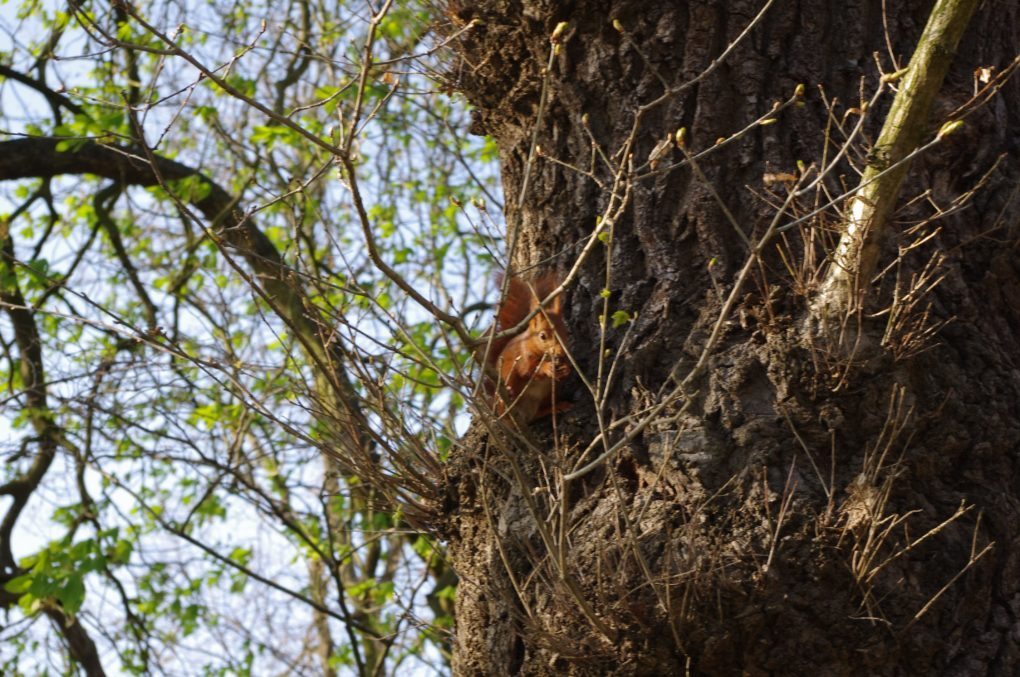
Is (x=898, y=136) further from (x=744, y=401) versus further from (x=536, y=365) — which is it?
(x=536, y=365)

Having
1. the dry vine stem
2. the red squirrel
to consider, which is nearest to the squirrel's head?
the red squirrel

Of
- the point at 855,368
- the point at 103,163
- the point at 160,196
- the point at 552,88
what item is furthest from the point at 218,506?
the point at 855,368

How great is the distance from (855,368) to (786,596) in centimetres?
49

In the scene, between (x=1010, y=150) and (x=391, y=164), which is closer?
(x=1010, y=150)

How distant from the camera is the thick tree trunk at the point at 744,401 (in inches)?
86.7

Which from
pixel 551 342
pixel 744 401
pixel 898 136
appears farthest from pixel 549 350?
pixel 898 136

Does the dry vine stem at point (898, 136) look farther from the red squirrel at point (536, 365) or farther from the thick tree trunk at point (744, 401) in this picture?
the red squirrel at point (536, 365)

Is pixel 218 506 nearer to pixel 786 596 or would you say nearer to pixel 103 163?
pixel 103 163

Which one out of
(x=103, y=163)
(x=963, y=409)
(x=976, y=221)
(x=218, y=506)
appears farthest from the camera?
(x=218, y=506)

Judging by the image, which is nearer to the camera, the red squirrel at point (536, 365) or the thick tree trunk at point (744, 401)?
the thick tree trunk at point (744, 401)

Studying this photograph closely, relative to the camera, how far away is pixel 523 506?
247cm

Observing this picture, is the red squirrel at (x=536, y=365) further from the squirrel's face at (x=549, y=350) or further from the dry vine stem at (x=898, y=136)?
the dry vine stem at (x=898, y=136)

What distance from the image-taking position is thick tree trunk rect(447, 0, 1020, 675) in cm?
220

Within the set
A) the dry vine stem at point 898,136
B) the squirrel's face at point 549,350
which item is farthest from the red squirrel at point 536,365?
the dry vine stem at point 898,136
